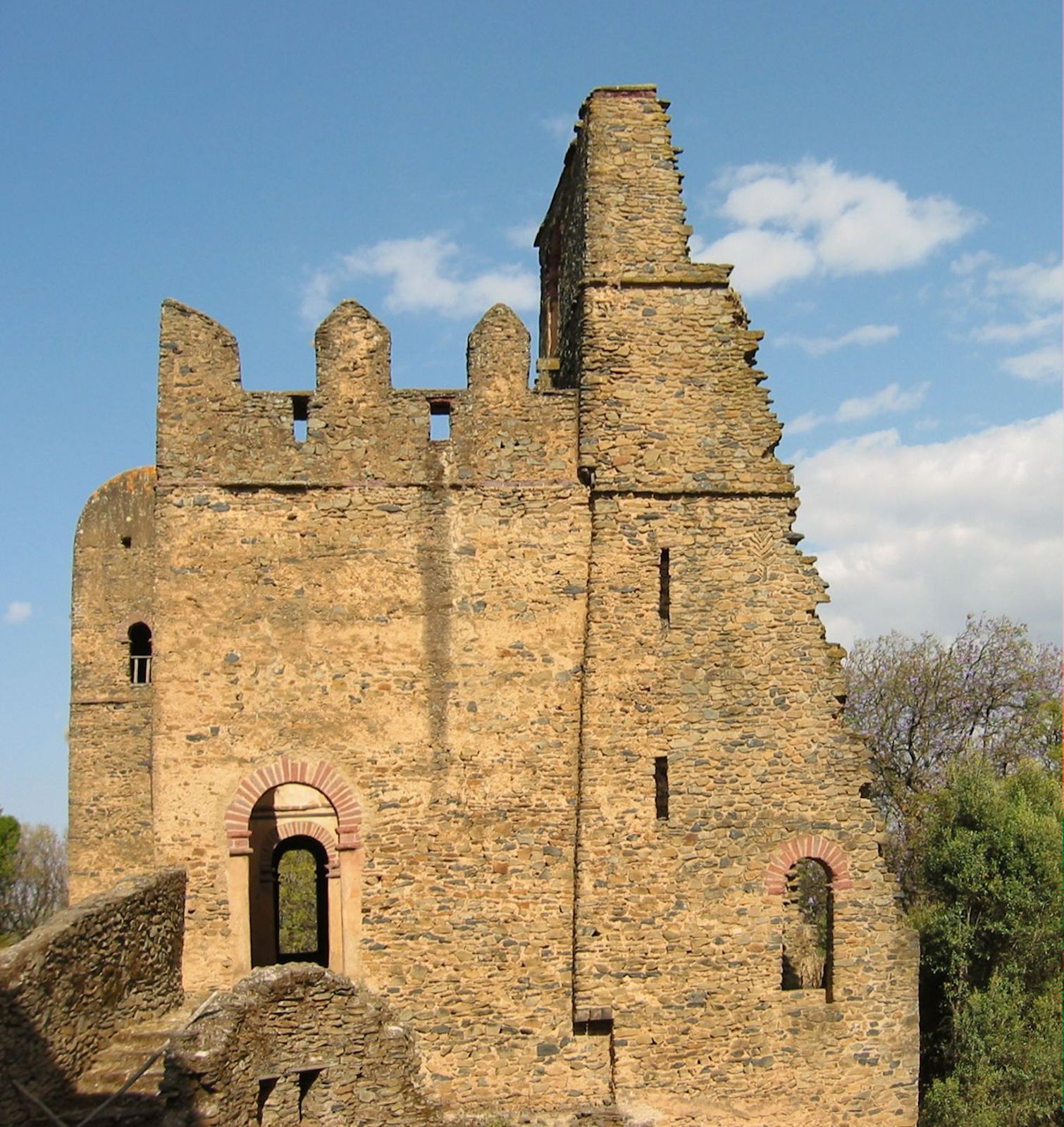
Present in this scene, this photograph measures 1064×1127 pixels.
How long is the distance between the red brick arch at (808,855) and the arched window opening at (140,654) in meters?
11.1

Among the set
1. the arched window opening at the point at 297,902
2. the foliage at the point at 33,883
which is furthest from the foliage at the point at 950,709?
the foliage at the point at 33,883

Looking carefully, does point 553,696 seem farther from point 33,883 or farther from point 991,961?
point 33,883

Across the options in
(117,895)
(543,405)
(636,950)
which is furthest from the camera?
(543,405)

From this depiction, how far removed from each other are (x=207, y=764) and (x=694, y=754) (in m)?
5.13

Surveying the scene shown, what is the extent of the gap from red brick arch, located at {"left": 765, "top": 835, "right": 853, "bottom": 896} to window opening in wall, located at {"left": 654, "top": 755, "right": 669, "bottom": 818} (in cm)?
126

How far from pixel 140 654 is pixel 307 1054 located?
1080 cm

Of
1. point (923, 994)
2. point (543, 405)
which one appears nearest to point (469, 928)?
point (543, 405)

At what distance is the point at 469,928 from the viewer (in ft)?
44.3

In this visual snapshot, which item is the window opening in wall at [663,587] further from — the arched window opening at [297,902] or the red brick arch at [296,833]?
the arched window opening at [297,902]

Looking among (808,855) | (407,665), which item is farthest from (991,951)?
(407,665)

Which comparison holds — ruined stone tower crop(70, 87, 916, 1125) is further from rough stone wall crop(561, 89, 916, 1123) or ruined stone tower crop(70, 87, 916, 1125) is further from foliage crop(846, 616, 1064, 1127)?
foliage crop(846, 616, 1064, 1127)

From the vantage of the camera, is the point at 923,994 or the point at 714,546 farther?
the point at 923,994

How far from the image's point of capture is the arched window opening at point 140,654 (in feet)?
68.0

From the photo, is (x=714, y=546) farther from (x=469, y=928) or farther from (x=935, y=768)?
(x=935, y=768)
